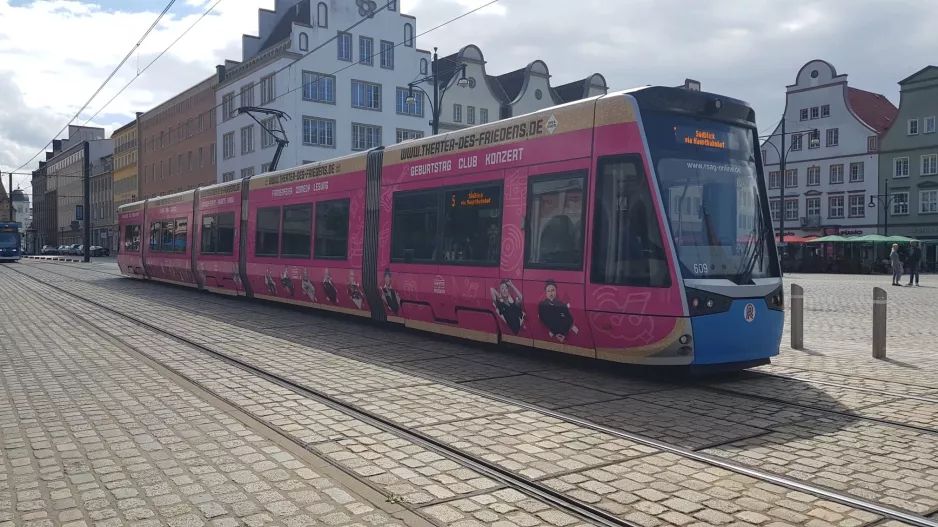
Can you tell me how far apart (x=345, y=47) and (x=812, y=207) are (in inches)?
1417

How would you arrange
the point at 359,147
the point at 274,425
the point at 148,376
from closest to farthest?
the point at 274,425
the point at 148,376
the point at 359,147

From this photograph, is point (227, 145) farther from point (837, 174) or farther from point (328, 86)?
point (837, 174)

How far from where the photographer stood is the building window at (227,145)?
5808 cm

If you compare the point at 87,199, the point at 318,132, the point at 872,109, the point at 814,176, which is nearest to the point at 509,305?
the point at 318,132

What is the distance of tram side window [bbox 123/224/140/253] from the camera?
2806cm

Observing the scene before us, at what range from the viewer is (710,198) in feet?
27.1

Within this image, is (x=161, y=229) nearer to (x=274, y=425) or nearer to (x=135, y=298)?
(x=135, y=298)

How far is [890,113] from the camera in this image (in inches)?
2440

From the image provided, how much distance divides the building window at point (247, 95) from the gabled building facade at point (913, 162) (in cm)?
4327

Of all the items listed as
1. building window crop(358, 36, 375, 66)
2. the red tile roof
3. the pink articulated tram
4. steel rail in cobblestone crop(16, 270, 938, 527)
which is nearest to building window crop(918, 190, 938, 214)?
the red tile roof

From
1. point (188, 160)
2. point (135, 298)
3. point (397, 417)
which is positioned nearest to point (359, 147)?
point (188, 160)

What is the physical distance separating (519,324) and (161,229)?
18.7 metres

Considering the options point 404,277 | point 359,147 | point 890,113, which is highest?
point 890,113

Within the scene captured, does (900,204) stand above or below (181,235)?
above
